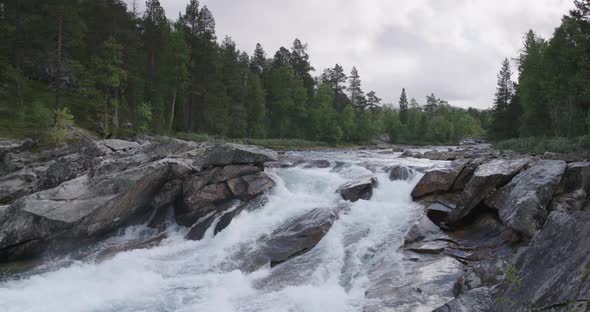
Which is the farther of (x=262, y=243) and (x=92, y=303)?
(x=262, y=243)

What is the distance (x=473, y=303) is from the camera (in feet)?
21.1

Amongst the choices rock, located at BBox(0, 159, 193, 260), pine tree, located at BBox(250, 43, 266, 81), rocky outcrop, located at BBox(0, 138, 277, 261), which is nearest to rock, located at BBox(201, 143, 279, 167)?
rocky outcrop, located at BBox(0, 138, 277, 261)

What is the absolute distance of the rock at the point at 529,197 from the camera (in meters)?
9.95

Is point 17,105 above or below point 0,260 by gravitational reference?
above

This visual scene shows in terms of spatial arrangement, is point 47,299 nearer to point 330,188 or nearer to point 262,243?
point 262,243

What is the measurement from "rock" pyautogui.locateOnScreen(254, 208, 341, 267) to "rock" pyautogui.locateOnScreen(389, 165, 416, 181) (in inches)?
211

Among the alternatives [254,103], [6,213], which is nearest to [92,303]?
[6,213]

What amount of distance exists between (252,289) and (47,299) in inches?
241

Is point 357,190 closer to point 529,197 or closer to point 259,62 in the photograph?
point 529,197

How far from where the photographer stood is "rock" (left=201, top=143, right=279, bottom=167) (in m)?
17.4

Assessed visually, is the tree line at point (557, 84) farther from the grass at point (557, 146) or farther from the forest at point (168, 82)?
the grass at point (557, 146)

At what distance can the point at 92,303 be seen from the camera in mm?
9680

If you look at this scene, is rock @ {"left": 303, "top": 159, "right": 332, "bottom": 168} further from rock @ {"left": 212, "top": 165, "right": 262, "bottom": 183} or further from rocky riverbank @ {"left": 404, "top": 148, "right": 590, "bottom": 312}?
rocky riverbank @ {"left": 404, "top": 148, "right": 590, "bottom": 312}

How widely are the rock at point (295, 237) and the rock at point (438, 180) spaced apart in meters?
4.48
